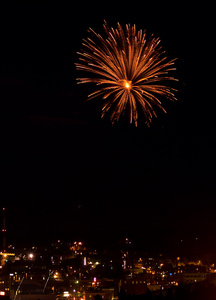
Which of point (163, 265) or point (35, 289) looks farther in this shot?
point (163, 265)

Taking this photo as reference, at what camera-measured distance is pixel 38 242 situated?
138 feet

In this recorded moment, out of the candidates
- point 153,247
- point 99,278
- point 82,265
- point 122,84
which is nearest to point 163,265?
point 153,247

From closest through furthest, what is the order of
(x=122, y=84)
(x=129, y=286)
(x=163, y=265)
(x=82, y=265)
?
(x=122, y=84) < (x=129, y=286) < (x=163, y=265) < (x=82, y=265)

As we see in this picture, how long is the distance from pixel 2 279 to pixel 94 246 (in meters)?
17.4

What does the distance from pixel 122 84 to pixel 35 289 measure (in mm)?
12288

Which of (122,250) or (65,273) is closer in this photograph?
(65,273)

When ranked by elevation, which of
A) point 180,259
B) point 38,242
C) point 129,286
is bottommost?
point 129,286

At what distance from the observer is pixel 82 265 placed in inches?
1189

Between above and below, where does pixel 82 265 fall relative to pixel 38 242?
below

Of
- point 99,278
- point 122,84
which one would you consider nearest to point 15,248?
point 99,278

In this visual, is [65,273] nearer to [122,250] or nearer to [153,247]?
[122,250]

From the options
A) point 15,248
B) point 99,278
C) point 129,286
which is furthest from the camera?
point 15,248

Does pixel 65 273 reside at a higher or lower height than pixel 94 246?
lower

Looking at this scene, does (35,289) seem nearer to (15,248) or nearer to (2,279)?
(2,279)
